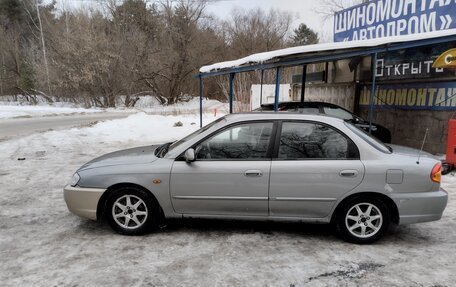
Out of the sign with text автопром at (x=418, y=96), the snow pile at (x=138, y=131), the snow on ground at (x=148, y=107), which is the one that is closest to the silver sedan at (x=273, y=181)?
the sign with text автопром at (x=418, y=96)

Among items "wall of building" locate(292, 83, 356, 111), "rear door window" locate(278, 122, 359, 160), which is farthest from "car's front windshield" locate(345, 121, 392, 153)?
"wall of building" locate(292, 83, 356, 111)

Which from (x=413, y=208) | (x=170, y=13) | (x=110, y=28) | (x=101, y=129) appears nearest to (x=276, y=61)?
(x=413, y=208)

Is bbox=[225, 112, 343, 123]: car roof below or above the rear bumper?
above

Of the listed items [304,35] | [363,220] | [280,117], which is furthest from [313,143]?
[304,35]

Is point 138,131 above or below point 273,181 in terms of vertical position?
below

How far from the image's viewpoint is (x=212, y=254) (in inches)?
150

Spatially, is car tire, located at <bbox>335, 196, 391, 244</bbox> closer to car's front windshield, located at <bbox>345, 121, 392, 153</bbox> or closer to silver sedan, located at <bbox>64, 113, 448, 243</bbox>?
silver sedan, located at <bbox>64, 113, 448, 243</bbox>

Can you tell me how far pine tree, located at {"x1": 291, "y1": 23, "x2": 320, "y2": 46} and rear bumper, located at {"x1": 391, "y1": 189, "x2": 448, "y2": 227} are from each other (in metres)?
52.1

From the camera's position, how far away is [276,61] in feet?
22.9

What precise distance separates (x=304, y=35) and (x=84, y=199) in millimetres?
56778

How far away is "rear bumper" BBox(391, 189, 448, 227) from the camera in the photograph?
391 centimetres

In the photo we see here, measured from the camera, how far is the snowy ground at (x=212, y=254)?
333 centimetres

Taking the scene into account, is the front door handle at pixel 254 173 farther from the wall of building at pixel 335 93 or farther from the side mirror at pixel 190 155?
the wall of building at pixel 335 93

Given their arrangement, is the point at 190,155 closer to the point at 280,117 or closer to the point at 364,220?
the point at 280,117
